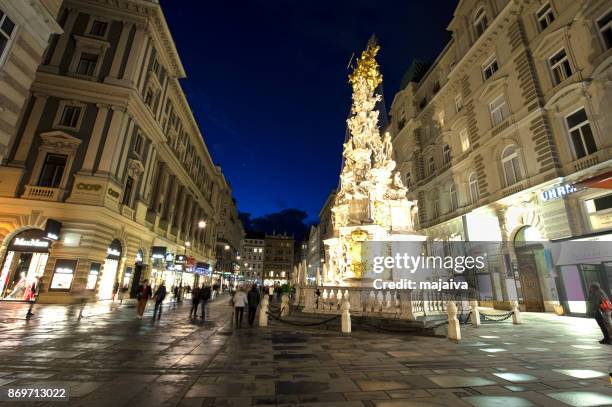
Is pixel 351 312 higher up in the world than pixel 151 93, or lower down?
lower down

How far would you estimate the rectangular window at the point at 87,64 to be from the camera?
829 inches

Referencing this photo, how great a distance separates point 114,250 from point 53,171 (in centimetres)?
661

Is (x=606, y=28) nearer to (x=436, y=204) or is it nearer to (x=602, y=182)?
(x=602, y=182)

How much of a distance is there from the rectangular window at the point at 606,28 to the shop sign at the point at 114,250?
32.2 metres

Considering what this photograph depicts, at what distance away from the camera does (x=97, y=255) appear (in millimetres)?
18094

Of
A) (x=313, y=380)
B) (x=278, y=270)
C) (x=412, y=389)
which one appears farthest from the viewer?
(x=278, y=270)

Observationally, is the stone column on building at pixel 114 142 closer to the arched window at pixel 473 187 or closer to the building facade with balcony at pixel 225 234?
the arched window at pixel 473 187

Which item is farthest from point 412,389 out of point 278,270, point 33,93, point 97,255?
point 278,270

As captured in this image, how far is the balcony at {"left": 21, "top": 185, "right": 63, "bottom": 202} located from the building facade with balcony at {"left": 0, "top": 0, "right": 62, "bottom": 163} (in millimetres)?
9346

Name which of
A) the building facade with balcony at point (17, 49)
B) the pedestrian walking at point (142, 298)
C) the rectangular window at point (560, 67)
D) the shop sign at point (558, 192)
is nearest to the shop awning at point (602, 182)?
the shop sign at point (558, 192)

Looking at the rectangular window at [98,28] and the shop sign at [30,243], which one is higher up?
the rectangular window at [98,28]

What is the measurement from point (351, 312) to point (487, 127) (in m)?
19.9

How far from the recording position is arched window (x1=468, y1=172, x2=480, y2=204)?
2341 centimetres

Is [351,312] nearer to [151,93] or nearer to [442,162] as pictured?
[442,162]
